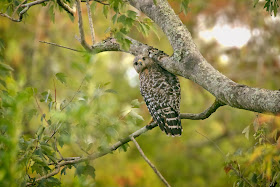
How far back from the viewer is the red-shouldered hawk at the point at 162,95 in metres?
5.08

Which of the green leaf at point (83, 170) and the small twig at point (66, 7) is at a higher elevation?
the small twig at point (66, 7)

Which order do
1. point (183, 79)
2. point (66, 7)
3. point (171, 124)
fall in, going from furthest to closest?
1. point (183, 79)
2. point (171, 124)
3. point (66, 7)

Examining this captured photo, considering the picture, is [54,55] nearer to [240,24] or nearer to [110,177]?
[110,177]

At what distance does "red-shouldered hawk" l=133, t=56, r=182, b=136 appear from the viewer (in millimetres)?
5082

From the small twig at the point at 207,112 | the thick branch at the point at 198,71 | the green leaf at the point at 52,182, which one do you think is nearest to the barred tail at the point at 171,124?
the small twig at the point at 207,112

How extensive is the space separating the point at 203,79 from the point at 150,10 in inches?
35.0

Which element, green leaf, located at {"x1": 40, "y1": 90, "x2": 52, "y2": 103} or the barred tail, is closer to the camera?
green leaf, located at {"x1": 40, "y1": 90, "x2": 52, "y2": 103}

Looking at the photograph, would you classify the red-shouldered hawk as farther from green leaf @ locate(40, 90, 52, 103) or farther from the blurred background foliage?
green leaf @ locate(40, 90, 52, 103)

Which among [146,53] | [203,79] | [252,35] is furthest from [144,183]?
[203,79]

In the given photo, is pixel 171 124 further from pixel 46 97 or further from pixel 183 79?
pixel 183 79

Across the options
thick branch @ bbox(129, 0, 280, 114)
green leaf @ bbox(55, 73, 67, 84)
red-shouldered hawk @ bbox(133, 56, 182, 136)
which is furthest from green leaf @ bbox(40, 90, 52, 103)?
red-shouldered hawk @ bbox(133, 56, 182, 136)

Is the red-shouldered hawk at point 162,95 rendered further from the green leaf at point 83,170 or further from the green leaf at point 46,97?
the green leaf at point 46,97

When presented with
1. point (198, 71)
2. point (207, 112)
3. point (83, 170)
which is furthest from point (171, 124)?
point (198, 71)

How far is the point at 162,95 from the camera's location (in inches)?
208
